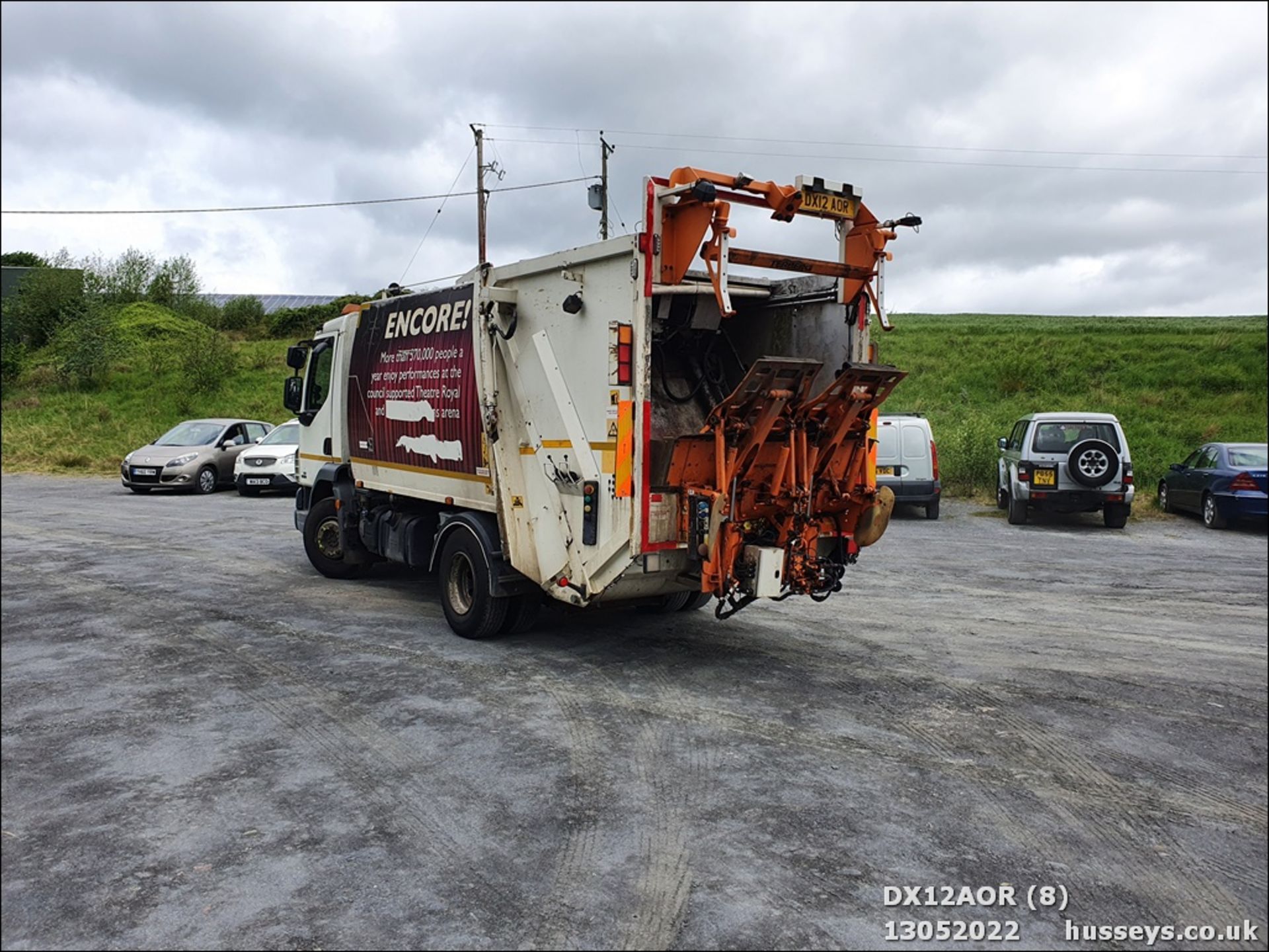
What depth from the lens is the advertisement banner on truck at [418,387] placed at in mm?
7410

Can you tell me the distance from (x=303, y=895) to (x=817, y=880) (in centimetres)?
200

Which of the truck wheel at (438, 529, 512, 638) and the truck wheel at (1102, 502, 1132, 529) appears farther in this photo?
the truck wheel at (1102, 502, 1132, 529)

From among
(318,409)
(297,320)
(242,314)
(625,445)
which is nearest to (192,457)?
(318,409)

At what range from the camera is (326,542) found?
1006 cm

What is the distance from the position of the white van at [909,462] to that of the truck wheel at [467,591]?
9719mm

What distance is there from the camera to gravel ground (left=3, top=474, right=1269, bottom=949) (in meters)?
3.34

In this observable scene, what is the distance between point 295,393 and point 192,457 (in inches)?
396

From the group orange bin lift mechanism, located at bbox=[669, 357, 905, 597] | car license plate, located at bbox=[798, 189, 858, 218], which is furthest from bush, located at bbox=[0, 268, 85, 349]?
car license plate, located at bbox=[798, 189, 858, 218]

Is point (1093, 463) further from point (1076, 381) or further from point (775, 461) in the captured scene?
point (1076, 381)

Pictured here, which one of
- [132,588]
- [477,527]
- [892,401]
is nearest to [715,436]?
[477,527]

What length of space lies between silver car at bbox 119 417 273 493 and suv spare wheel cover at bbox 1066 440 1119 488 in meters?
16.2

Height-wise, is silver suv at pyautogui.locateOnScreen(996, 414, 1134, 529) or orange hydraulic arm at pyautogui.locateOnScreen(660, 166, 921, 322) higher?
orange hydraulic arm at pyautogui.locateOnScreen(660, 166, 921, 322)

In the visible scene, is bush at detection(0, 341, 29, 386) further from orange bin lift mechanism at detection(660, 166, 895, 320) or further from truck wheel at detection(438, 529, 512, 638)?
truck wheel at detection(438, 529, 512, 638)

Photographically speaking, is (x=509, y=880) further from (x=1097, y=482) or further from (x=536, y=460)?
(x=1097, y=482)
